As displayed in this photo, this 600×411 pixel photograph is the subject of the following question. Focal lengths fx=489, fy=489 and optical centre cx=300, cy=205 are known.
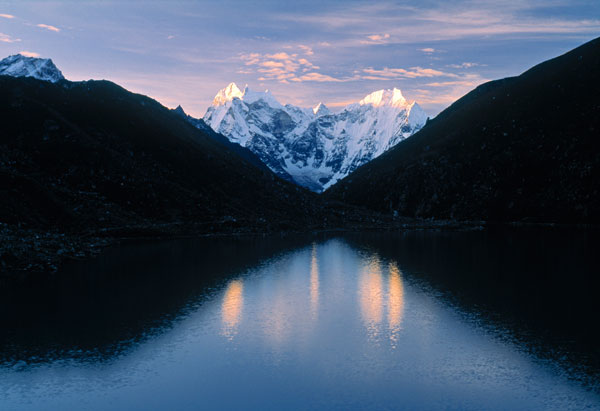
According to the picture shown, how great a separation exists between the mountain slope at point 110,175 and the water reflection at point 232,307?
166 feet

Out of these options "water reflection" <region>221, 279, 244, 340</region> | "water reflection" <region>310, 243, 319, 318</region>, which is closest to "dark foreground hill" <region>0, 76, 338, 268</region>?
"water reflection" <region>221, 279, 244, 340</region>

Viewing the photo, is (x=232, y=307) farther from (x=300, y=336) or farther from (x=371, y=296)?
(x=371, y=296)

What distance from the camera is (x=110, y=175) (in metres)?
139

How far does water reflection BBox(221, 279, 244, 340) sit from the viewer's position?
47.3m

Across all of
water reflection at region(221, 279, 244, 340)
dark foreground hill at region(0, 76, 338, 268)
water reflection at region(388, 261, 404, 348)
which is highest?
dark foreground hill at region(0, 76, 338, 268)

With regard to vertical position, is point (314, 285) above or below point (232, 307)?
below

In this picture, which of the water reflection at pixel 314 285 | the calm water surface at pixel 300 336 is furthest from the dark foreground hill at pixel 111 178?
the water reflection at pixel 314 285

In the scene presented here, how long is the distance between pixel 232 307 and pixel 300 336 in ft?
44.3

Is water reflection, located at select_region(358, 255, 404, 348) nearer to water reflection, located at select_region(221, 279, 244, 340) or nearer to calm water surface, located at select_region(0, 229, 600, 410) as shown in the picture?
calm water surface, located at select_region(0, 229, 600, 410)

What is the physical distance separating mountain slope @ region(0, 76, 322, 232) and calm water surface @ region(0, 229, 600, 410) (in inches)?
1338

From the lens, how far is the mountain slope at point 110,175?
4341 inches

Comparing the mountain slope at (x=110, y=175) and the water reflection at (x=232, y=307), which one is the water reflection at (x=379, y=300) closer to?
the water reflection at (x=232, y=307)

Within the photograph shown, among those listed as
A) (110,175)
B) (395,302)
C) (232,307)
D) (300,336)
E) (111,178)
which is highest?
(110,175)

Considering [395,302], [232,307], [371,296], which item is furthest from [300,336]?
[371,296]
